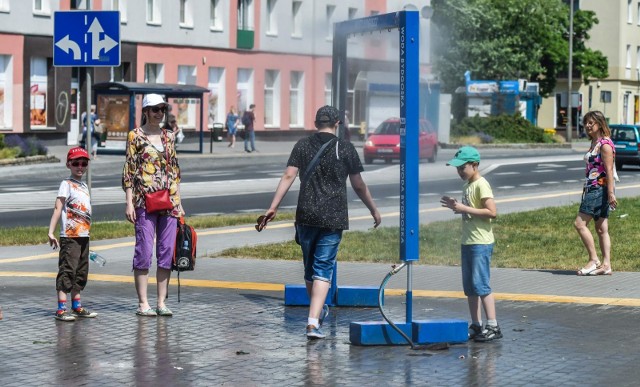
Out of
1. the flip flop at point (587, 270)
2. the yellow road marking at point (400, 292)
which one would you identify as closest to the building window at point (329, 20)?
the yellow road marking at point (400, 292)

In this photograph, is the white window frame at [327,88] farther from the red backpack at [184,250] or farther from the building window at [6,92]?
the building window at [6,92]

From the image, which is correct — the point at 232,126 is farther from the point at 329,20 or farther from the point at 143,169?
the point at 143,169

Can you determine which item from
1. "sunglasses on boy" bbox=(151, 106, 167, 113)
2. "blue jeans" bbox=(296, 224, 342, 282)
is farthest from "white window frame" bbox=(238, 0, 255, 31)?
"blue jeans" bbox=(296, 224, 342, 282)

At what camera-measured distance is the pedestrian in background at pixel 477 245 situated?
9.92 meters

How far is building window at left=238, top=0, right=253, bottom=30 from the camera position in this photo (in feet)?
159

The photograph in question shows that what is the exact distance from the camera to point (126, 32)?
2058 inches

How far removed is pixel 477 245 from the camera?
9.98 metres

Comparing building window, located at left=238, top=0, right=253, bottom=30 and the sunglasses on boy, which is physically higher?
building window, located at left=238, top=0, right=253, bottom=30

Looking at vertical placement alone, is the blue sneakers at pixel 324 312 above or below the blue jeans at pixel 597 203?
below

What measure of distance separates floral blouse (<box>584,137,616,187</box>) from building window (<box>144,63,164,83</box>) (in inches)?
1606

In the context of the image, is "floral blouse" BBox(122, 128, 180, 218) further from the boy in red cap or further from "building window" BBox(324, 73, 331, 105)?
"building window" BBox(324, 73, 331, 105)

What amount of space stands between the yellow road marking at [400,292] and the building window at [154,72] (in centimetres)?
4000

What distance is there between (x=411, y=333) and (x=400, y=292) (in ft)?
10.2

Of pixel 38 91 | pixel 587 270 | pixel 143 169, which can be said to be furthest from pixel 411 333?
pixel 38 91
